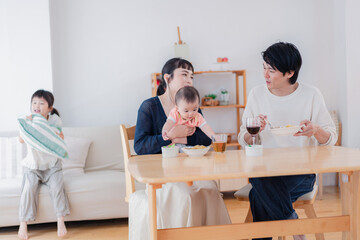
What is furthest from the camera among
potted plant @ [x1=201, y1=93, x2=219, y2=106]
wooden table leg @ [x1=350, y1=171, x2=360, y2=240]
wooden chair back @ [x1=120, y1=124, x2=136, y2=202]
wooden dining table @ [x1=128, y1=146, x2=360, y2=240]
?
potted plant @ [x1=201, y1=93, x2=219, y2=106]

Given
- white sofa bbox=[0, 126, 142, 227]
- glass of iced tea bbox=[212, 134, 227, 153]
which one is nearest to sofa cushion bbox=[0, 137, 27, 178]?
white sofa bbox=[0, 126, 142, 227]

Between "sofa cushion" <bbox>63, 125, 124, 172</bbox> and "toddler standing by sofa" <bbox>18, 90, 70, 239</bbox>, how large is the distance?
50 centimetres

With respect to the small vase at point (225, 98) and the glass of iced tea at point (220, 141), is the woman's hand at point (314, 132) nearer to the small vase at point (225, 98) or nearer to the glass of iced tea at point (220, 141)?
the glass of iced tea at point (220, 141)

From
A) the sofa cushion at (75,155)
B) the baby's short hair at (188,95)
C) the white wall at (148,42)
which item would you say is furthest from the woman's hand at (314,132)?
the white wall at (148,42)

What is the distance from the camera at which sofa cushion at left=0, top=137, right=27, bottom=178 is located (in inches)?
142

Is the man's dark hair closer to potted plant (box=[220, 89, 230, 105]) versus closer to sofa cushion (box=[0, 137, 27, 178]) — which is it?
potted plant (box=[220, 89, 230, 105])

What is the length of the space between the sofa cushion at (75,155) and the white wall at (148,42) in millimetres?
556

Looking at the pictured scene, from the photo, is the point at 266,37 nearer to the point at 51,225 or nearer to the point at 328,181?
the point at 328,181

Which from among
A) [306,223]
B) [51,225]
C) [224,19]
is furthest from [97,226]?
[224,19]

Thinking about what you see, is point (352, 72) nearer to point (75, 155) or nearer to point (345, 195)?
point (345, 195)

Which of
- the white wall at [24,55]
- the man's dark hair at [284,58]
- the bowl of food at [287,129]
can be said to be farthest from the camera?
the white wall at [24,55]

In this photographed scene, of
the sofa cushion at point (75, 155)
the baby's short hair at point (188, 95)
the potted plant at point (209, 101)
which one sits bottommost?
the sofa cushion at point (75, 155)

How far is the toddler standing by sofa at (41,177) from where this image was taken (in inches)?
124

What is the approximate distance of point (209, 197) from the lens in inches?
77.2
